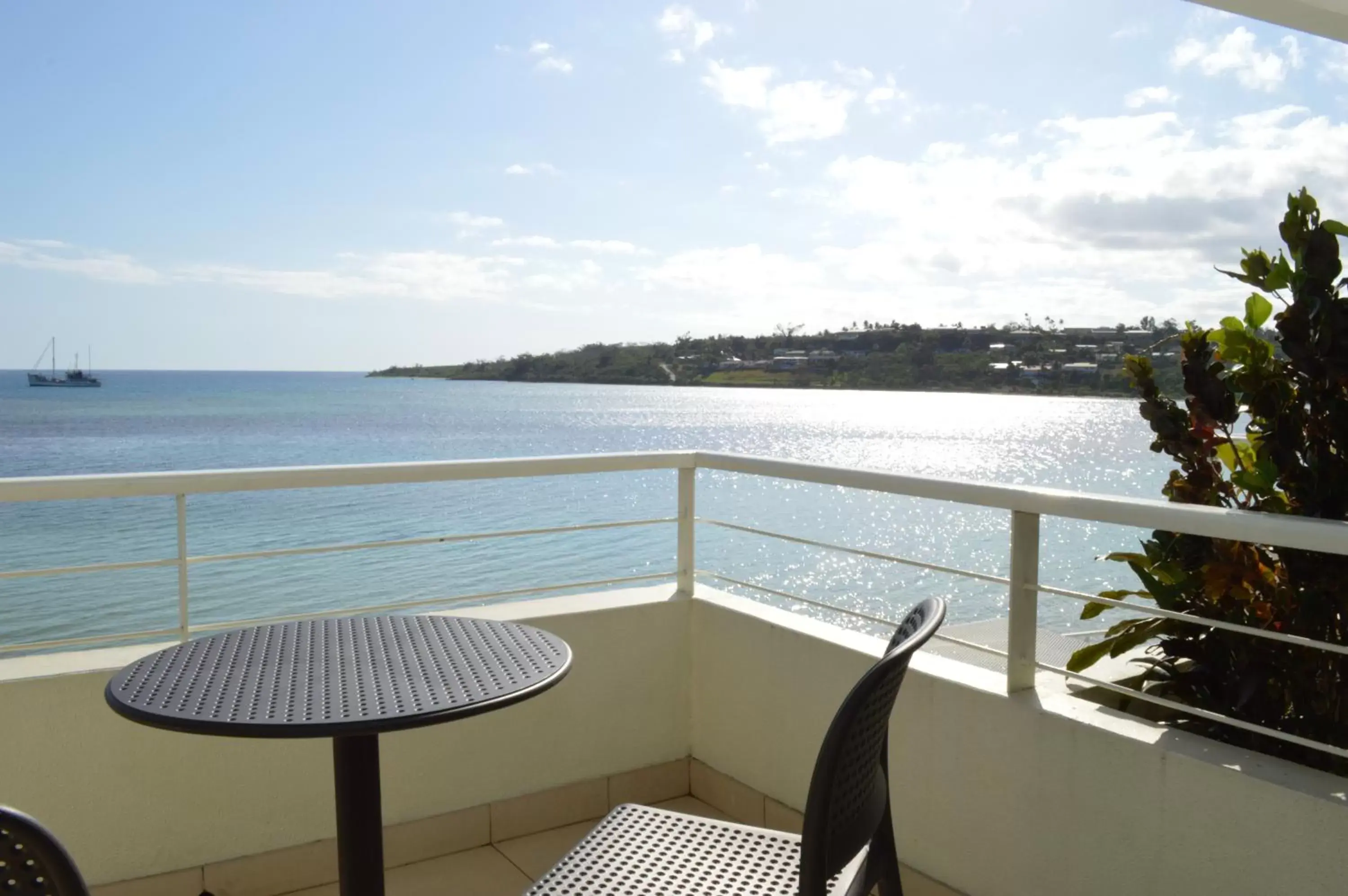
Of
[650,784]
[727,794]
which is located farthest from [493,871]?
[727,794]

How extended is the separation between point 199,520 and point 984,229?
1051 inches

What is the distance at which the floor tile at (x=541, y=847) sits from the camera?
2729 millimetres

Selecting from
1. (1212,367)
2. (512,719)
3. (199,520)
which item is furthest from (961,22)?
(199,520)

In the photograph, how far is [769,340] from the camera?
16562mm

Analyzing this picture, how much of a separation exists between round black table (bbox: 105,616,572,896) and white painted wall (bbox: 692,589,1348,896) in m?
1.02

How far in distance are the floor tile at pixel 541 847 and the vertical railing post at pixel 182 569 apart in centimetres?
104

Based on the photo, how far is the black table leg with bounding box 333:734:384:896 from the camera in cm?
161

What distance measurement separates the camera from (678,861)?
62.0 inches

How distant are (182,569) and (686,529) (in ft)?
4.66

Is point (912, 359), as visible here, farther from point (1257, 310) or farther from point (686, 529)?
point (1257, 310)

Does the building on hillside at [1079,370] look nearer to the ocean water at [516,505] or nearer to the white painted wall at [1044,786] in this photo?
the ocean water at [516,505]

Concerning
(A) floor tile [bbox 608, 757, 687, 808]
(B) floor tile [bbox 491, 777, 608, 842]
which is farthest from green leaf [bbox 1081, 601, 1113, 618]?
(B) floor tile [bbox 491, 777, 608, 842]

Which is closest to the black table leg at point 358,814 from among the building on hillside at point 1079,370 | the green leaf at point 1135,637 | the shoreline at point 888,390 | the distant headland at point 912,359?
the green leaf at point 1135,637

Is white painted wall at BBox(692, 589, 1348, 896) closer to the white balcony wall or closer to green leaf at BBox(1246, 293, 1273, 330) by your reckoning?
the white balcony wall
